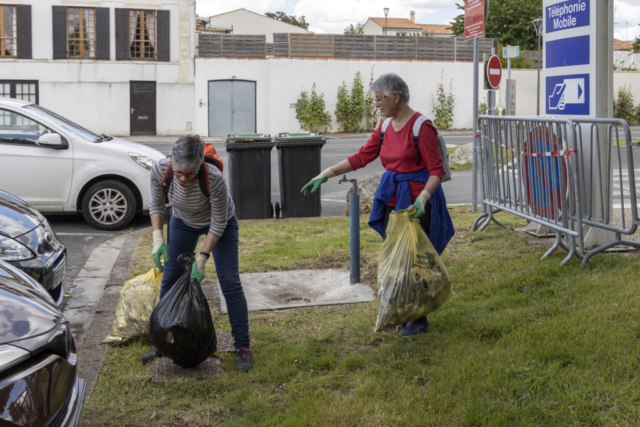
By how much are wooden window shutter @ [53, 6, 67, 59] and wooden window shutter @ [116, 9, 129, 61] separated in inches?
90.9

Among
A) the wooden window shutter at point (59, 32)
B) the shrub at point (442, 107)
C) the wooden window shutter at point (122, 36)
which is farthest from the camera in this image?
the shrub at point (442, 107)

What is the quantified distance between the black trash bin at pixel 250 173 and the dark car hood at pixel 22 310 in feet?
21.6

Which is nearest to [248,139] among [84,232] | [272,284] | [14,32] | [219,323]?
[84,232]

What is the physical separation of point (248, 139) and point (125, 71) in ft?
80.8

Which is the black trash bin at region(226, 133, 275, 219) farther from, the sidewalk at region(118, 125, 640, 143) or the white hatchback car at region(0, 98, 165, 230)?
the sidewalk at region(118, 125, 640, 143)

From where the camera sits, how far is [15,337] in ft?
8.63

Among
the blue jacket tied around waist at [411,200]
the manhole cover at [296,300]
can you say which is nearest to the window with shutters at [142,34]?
the manhole cover at [296,300]

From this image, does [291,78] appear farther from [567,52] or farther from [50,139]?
[567,52]

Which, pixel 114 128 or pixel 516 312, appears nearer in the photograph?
pixel 516 312

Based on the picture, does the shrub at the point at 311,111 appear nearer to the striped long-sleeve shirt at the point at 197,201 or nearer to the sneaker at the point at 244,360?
the striped long-sleeve shirt at the point at 197,201

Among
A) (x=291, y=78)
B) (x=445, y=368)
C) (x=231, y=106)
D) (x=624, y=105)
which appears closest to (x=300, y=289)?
(x=445, y=368)

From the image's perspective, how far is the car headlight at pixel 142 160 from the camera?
956cm

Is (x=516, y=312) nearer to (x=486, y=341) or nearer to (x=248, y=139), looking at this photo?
(x=486, y=341)

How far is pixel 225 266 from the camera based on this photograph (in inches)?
177
